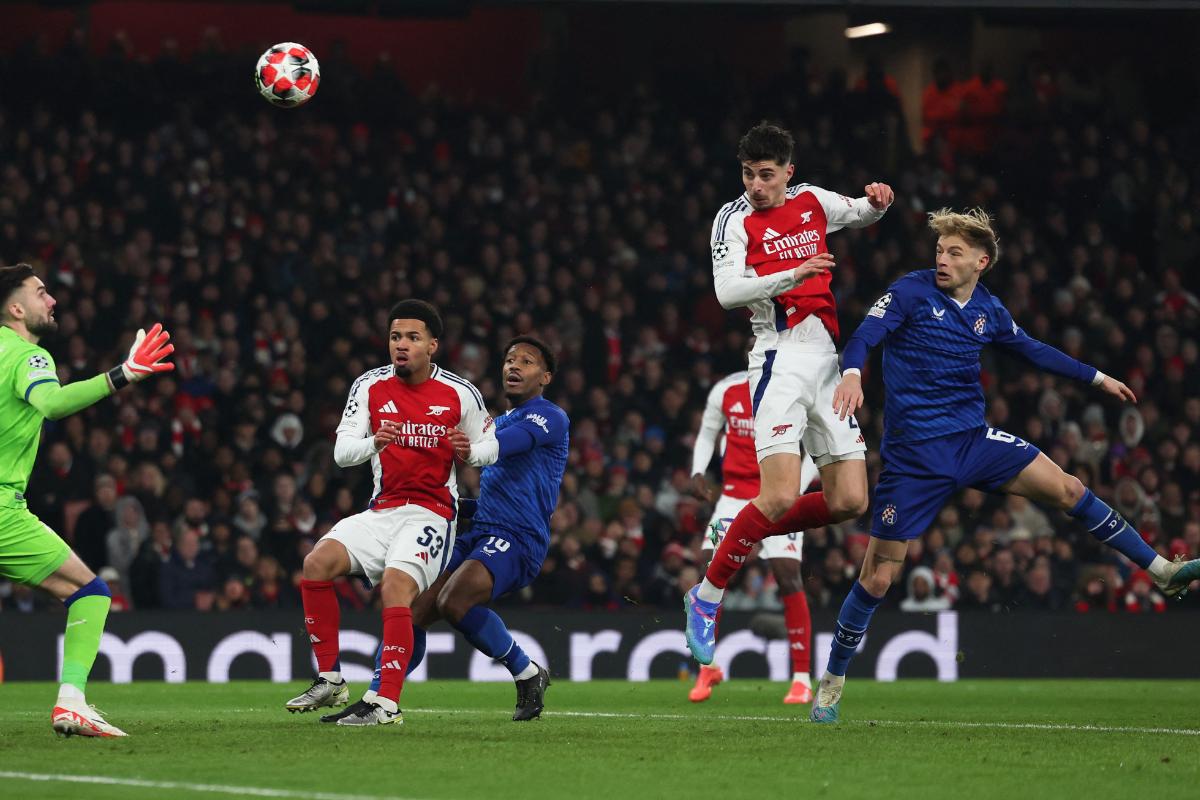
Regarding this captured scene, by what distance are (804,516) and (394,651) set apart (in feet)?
7.46

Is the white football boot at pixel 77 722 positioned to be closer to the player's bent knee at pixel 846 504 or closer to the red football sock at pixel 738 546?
the red football sock at pixel 738 546

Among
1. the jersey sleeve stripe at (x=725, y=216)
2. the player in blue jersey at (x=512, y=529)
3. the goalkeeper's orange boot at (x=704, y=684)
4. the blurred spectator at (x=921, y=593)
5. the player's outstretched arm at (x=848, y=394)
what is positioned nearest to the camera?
the player's outstretched arm at (x=848, y=394)

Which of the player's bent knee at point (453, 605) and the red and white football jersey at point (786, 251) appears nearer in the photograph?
the player's bent knee at point (453, 605)

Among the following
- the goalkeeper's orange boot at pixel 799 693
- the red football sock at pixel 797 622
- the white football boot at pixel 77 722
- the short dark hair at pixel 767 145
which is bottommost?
the goalkeeper's orange boot at pixel 799 693

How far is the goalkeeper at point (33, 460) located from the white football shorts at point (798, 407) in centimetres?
306

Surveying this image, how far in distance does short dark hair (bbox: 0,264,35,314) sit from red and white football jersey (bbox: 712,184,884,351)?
331 cm

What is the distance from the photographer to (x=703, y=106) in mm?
22797

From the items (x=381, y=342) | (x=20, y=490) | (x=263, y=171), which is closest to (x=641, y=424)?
(x=381, y=342)

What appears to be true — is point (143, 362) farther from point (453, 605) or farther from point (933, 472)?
point (933, 472)

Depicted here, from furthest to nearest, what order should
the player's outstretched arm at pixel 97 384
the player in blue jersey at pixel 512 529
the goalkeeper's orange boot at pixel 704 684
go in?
1. the goalkeeper's orange boot at pixel 704 684
2. the player in blue jersey at pixel 512 529
3. the player's outstretched arm at pixel 97 384

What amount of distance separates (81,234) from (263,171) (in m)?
2.29

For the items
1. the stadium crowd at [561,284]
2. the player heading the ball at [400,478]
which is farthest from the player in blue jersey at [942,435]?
the stadium crowd at [561,284]

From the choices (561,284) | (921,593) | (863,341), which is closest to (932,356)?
(863,341)

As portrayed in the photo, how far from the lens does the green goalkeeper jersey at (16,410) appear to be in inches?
306
